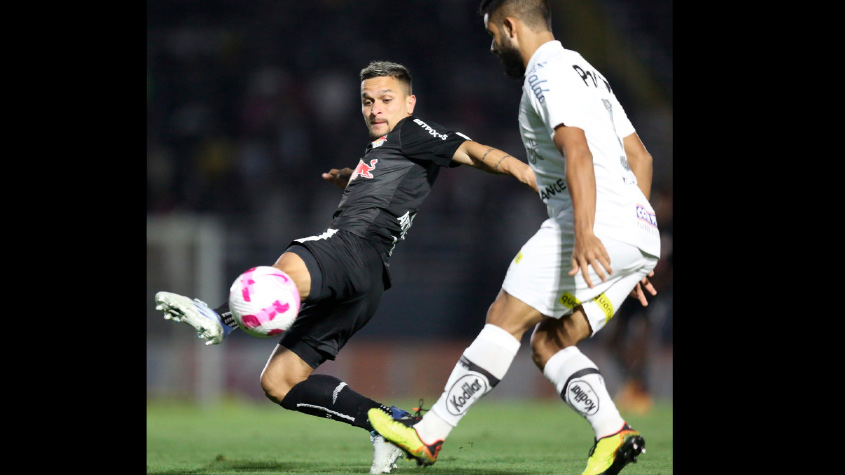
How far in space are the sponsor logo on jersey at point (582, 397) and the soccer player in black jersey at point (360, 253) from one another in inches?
40.3

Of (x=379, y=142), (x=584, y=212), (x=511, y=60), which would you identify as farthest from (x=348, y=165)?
(x=584, y=212)

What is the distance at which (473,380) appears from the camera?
4.24 m

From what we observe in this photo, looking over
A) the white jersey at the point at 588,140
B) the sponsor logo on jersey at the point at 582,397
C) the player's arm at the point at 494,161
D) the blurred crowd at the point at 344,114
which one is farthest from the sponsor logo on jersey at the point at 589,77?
the blurred crowd at the point at 344,114

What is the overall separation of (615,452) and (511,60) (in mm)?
1872

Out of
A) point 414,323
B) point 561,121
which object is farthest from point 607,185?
point 414,323

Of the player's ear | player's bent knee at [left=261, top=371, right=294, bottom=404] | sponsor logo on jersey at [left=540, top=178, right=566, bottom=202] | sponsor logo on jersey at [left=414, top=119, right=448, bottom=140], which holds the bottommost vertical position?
player's bent knee at [left=261, top=371, right=294, bottom=404]

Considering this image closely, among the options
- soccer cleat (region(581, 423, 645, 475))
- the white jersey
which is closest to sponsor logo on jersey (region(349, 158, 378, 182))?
the white jersey

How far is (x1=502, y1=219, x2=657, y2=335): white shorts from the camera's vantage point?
13.8 feet

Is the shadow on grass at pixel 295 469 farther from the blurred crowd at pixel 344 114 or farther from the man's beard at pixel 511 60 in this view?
the blurred crowd at pixel 344 114

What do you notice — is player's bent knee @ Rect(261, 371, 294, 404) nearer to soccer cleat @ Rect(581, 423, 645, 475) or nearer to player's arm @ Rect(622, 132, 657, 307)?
soccer cleat @ Rect(581, 423, 645, 475)

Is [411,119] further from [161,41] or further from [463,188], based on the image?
[161,41]

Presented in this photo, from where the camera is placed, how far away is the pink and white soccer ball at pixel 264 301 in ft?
15.4

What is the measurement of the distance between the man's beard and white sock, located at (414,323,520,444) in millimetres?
1223

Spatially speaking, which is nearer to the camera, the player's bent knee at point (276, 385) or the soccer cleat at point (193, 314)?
the soccer cleat at point (193, 314)
